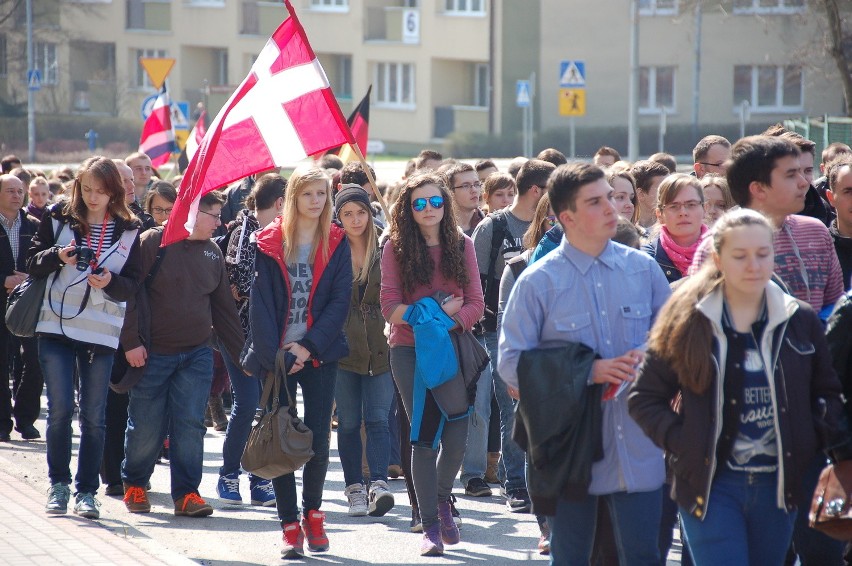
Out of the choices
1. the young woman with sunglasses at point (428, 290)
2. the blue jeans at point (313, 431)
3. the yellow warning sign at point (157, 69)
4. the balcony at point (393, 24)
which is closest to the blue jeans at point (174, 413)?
the blue jeans at point (313, 431)

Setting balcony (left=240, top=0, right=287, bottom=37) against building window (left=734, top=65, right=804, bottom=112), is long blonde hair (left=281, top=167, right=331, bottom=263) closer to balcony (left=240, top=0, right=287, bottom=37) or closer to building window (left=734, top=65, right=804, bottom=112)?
building window (left=734, top=65, right=804, bottom=112)

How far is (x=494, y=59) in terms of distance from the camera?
46.4m

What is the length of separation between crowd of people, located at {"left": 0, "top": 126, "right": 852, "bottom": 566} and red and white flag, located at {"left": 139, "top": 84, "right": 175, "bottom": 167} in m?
5.90

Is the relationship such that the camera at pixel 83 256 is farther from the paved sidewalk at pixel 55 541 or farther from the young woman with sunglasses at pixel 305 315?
the paved sidewalk at pixel 55 541

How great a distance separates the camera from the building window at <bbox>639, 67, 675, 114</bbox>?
4744 cm

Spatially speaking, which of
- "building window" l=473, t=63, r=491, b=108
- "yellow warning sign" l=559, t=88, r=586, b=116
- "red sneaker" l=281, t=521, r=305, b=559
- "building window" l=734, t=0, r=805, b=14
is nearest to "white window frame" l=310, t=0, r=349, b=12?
"building window" l=473, t=63, r=491, b=108

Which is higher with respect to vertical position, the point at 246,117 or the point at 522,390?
the point at 246,117

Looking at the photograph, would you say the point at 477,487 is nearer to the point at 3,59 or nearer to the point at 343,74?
the point at 343,74

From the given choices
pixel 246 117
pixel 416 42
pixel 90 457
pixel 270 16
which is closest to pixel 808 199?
pixel 246 117

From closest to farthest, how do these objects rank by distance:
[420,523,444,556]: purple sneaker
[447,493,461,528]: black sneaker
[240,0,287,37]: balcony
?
[420,523,444,556]: purple sneaker < [447,493,461,528]: black sneaker < [240,0,287,37]: balcony

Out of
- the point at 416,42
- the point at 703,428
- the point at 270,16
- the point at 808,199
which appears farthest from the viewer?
the point at 270,16

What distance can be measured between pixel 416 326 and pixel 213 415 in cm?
457

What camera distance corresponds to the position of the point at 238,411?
820cm

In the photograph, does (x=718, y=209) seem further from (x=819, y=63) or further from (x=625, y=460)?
(x=819, y=63)
